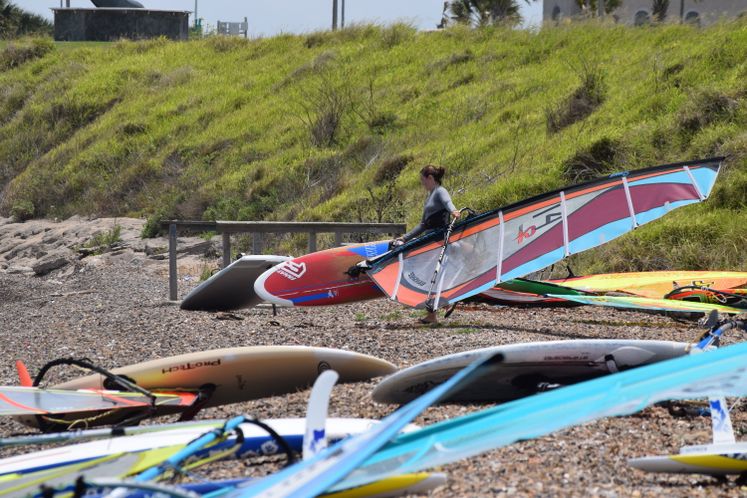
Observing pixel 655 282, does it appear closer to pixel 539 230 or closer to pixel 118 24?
pixel 539 230

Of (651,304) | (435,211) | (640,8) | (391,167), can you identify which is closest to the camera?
(651,304)

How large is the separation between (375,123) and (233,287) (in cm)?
1421

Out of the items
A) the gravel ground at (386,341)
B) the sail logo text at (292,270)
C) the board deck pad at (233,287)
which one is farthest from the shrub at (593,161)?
the sail logo text at (292,270)

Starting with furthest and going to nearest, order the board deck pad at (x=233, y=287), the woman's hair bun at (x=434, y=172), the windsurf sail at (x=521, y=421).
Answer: the board deck pad at (x=233, y=287) < the woman's hair bun at (x=434, y=172) < the windsurf sail at (x=521, y=421)

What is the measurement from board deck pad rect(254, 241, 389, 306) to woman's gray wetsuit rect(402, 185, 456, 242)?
2.39 feet

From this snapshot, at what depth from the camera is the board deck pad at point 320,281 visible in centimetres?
1123

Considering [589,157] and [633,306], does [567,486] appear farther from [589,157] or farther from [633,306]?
[589,157]

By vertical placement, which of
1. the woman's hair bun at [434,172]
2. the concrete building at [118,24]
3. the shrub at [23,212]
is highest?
the concrete building at [118,24]

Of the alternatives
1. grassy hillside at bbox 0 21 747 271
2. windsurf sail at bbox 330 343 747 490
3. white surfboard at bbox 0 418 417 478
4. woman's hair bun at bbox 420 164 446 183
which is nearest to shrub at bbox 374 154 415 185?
grassy hillside at bbox 0 21 747 271

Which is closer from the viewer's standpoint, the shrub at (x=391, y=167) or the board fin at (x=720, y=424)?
the board fin at (x=720, y=424)

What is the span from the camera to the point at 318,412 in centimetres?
396

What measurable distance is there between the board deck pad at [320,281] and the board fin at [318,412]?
7156 mm

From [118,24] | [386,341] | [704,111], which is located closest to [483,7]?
[118,24]

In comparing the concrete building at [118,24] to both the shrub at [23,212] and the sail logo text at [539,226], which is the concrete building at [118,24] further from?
the sail logo text at [539,226]
